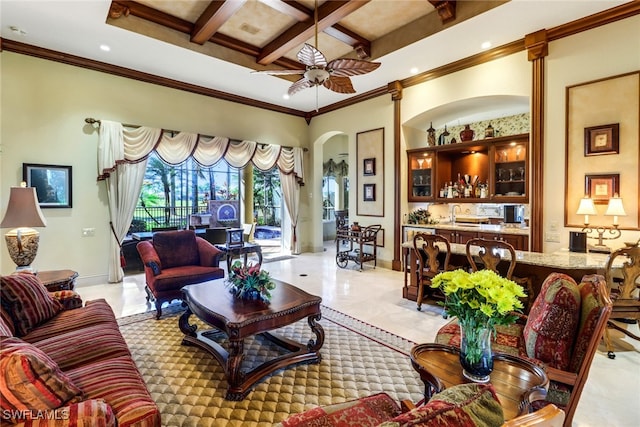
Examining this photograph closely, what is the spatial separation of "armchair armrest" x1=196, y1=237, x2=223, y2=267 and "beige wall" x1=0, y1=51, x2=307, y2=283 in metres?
2.12

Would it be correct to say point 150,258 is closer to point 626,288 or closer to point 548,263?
point 548,263

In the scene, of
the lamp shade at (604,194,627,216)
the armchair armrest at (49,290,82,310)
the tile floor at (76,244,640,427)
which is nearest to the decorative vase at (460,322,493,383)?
the tile floor at (76,244,640,427)

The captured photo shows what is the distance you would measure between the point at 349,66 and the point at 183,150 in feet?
13.1

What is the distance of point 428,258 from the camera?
4000 millimetres

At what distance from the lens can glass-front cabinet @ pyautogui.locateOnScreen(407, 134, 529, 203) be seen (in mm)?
4992

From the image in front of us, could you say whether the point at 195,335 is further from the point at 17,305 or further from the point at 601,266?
the point at 601,266

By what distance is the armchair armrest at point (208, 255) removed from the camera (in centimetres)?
432

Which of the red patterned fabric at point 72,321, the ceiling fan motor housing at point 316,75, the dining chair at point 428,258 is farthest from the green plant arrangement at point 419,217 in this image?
the red patterned fabric at point 72,321

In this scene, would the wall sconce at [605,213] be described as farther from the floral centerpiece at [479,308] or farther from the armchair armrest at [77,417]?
the armchair armrest at [77,417]

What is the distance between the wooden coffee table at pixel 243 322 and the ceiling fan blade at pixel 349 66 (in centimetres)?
247

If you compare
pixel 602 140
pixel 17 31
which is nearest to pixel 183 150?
pixel 17 31

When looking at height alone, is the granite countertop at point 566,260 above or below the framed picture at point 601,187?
below

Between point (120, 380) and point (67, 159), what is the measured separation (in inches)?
189

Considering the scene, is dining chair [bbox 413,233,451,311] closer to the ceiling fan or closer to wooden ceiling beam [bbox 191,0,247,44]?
the ceiling fan
